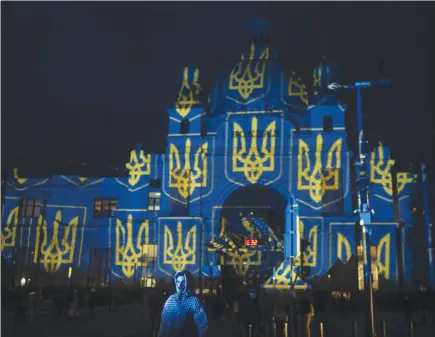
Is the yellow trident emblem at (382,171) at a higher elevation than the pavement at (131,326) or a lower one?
higher

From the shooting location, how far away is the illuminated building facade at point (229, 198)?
34.5 meters

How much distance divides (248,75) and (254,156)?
687 centimetres

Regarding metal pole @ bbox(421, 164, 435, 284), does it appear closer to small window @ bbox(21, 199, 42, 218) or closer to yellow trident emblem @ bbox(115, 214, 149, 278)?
yellow trident emblem @ bbox(115, 214, 149, 278)

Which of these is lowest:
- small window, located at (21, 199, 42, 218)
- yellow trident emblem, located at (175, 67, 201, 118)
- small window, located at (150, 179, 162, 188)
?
small window, located at (21, 199, 42, 218)

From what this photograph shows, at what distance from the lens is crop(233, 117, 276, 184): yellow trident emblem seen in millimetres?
35625

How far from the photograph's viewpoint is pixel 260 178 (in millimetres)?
35594

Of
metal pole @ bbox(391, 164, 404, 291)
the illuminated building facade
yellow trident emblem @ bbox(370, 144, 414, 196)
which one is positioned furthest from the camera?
yellow trident emblem @ bbox(370, 144, 414, 196)

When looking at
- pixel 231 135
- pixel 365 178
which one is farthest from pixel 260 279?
pixel 365 178

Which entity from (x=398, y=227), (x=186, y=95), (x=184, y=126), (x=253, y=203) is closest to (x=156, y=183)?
(x=184, y=126)

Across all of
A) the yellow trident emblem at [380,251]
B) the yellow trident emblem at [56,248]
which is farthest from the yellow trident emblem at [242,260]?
the yellow trident emblem at [56,248]

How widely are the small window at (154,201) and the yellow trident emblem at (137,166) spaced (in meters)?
1.73

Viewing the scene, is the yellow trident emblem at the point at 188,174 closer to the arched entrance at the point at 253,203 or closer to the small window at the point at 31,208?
the arched entrance at the point at 253,203

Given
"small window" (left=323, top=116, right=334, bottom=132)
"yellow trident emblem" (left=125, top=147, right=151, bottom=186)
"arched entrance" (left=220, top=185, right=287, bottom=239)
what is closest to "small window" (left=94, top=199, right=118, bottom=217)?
"yellow trident emblem" (left=125, top=147, right=151, bottom=186)

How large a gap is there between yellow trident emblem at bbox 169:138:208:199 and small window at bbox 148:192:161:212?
2.74 meters
